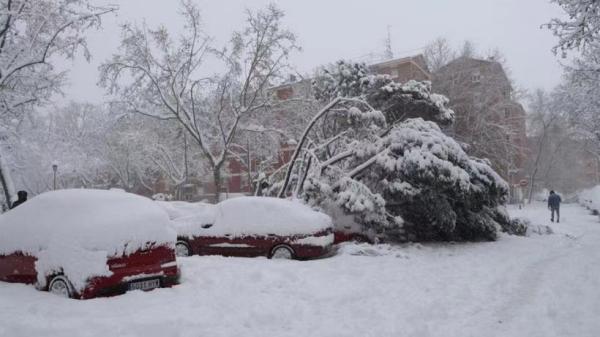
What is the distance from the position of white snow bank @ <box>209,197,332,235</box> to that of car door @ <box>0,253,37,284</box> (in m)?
4.26

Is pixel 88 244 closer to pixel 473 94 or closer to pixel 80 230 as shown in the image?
pixel 80 230

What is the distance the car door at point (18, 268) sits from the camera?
6410 millimetres

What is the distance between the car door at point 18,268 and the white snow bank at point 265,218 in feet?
14.0

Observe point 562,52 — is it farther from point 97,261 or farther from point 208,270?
point 97,261

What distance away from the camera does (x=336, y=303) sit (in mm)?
6207

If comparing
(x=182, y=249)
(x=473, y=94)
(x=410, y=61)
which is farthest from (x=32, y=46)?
(x=410, y=61)

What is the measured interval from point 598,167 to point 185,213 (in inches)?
2832

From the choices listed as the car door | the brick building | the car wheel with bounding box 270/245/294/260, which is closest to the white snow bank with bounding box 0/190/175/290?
the car door

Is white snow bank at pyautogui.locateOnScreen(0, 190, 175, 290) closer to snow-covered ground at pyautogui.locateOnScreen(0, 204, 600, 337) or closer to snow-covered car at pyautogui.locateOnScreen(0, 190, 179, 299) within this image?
snow-covered car at pyautogui.locateOnScreen(0, 190, 179, 299)

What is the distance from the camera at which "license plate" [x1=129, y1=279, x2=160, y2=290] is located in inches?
251

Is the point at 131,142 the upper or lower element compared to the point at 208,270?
upper

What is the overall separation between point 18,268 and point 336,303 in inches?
190

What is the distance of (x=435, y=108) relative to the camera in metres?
15.5

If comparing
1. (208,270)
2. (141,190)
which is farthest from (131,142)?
(208,270)
